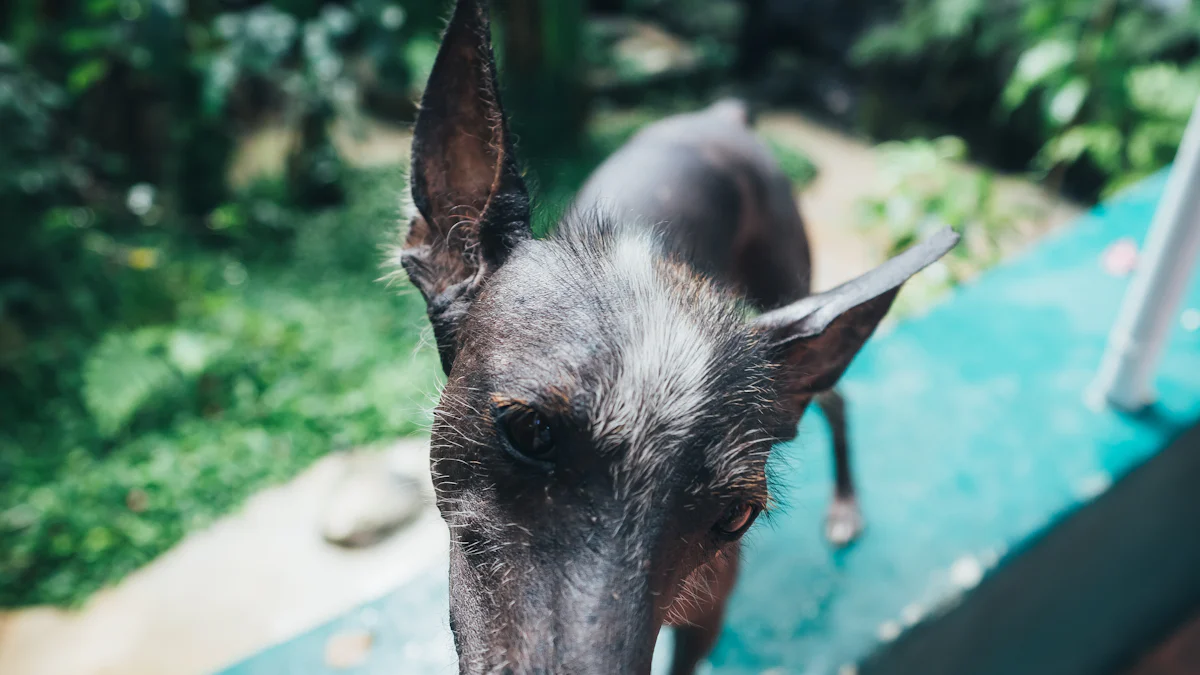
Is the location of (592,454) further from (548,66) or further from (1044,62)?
(548,66)

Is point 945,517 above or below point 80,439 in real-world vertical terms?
above

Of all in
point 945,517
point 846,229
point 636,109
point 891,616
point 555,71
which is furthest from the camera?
point 636,109

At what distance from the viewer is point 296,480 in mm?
3988

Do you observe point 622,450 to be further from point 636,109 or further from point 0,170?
point 636,109

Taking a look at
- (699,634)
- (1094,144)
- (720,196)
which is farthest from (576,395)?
(1094,144)

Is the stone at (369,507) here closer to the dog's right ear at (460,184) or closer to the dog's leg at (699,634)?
the dog's leg at (699,634)

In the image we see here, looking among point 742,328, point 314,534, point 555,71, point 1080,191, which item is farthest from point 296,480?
point 1080,191

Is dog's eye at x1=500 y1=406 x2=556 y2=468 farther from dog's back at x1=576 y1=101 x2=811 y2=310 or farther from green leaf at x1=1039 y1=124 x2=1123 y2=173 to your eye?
green leaf at x1=1039 y1=124 x2=1123 y2=173

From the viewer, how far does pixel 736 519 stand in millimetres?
1126


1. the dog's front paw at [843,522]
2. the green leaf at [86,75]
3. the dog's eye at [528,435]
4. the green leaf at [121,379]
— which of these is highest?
the dog's eye at [528,435]

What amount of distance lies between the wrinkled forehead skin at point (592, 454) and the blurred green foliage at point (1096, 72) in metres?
5.48

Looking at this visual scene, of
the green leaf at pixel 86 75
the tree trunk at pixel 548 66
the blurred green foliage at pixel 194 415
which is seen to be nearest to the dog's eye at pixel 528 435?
the blurred green foliage at pixel 194 415

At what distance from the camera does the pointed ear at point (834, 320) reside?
1.25 metres

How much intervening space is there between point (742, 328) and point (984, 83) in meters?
7.03
